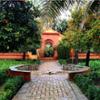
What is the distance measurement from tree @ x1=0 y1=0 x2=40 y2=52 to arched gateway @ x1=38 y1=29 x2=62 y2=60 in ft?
80.3

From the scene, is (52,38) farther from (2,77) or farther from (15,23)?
(15,23)

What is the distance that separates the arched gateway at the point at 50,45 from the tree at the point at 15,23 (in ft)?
80.3

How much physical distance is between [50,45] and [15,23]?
90.8ft

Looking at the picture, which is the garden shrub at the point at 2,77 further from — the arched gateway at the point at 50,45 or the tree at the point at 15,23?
the arched gateway at the point at 50,45

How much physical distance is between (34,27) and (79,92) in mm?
3958

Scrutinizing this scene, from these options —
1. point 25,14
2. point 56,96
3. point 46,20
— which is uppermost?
point 25,14

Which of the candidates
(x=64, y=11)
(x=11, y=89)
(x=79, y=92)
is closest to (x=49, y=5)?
(x=64, y=11)

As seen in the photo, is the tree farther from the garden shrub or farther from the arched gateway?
the arched gateway

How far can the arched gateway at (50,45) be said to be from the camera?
40062 millimetres

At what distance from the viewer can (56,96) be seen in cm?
1200

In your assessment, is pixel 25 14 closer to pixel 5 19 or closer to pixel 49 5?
pixel 5 19

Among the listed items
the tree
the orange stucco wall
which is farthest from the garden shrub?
the orange stucco wall

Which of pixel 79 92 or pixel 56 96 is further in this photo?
pixel 79 92

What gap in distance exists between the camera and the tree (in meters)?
13.9
